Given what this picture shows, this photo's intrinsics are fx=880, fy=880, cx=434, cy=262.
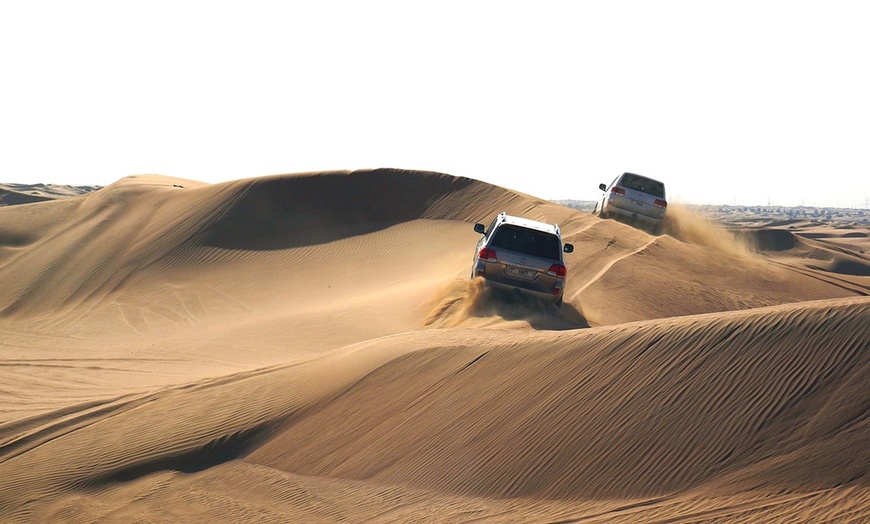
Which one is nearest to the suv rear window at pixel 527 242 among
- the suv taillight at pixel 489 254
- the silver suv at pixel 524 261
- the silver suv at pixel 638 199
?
the silver suv at pixel 524 261

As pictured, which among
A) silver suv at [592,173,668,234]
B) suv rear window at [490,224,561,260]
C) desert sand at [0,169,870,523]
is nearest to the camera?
desert sand at [0,169,870,523]

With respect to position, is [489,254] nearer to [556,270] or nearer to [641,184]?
[556,270]

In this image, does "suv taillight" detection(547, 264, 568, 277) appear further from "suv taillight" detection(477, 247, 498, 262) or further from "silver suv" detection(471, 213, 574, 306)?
"suv taillight" detection(477, 247, 498, 262)

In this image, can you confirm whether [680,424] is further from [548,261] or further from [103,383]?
[103,383]

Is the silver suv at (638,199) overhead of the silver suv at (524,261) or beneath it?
overhead

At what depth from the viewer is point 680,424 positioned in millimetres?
7285

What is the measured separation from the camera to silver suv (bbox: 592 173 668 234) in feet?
78.1

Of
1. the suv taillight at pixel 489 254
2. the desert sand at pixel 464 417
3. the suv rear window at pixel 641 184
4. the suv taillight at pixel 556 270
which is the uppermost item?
the suv rear window at pixel 641 184

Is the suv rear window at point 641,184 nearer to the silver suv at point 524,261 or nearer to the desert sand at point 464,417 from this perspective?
the desert sand at point 464,417

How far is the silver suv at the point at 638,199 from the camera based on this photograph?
2380cm

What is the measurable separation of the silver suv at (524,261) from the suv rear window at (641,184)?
982cm

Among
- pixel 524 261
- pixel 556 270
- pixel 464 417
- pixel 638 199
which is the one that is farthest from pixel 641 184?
pixel 464 417

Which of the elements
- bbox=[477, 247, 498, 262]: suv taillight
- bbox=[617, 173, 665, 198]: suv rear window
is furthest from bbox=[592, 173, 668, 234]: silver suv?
bbox=[477, 247, 498, 262]: suv taillight

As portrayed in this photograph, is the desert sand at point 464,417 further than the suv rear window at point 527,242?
No
